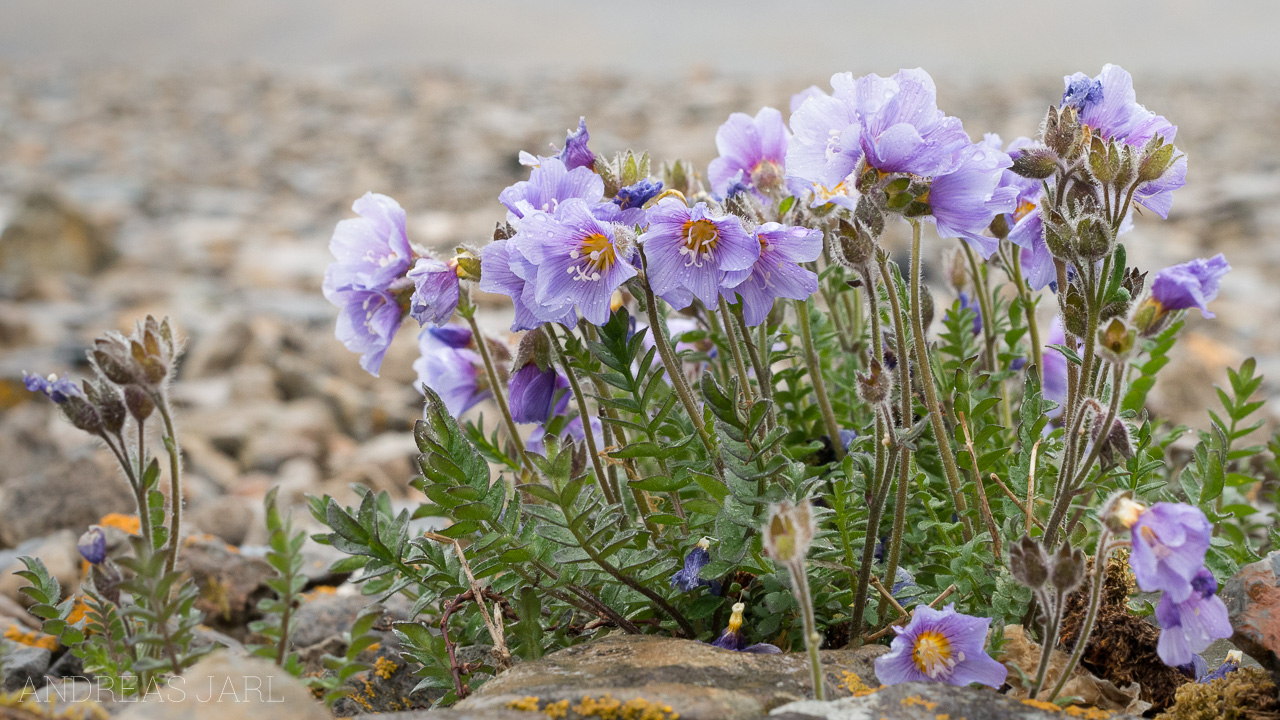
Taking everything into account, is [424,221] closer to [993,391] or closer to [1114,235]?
[993,391]

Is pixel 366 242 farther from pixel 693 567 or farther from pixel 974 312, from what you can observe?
pixel 974 312

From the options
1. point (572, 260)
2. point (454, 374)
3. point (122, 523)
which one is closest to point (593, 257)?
point (572, 260)

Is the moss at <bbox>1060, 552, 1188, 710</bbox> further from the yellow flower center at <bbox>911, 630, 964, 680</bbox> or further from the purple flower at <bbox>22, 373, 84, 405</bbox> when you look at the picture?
the purple flower at <bbox>22, 373, 84, 405</bbox>

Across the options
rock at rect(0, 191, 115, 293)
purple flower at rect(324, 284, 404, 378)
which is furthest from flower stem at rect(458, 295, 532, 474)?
rock at rect(0, 191, 115, 293)

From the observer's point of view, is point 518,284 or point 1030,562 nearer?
point 1030,562

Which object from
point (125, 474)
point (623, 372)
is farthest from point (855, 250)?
point (125, 474)

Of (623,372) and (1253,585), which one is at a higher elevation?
(623,372)

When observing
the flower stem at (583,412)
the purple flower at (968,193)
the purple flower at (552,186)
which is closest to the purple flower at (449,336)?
the flower stem at (583,412)
